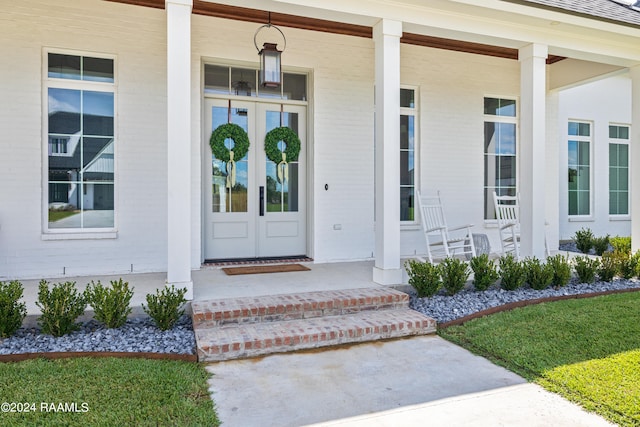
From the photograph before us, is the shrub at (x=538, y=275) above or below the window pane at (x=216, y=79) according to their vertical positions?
below

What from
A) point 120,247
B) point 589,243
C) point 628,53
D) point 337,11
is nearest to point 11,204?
point 120,247

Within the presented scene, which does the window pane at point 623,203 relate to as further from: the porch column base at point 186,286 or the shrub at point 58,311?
the shrub at point 58,311

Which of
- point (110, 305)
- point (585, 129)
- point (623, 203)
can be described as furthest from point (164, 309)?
point (623, 203)

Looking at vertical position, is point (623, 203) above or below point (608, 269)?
above

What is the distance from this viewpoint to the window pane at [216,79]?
579 centimetres

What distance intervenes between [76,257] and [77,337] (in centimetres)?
205

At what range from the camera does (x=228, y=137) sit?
576cm

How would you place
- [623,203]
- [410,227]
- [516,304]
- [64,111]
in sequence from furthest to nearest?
1. [623,203]
2. [410,227]
3. [64,111]
4. [516,304]

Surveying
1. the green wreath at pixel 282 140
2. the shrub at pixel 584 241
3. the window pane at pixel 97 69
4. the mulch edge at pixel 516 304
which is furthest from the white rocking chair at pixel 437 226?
the window pane at pixel 97 69

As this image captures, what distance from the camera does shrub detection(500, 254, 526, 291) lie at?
4754 mm

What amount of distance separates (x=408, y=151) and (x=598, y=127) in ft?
15.8

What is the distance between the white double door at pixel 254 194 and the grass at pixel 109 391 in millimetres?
2969

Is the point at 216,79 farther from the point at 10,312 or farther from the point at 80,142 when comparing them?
the point at 10,312

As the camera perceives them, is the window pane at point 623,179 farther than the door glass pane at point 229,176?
Yes
